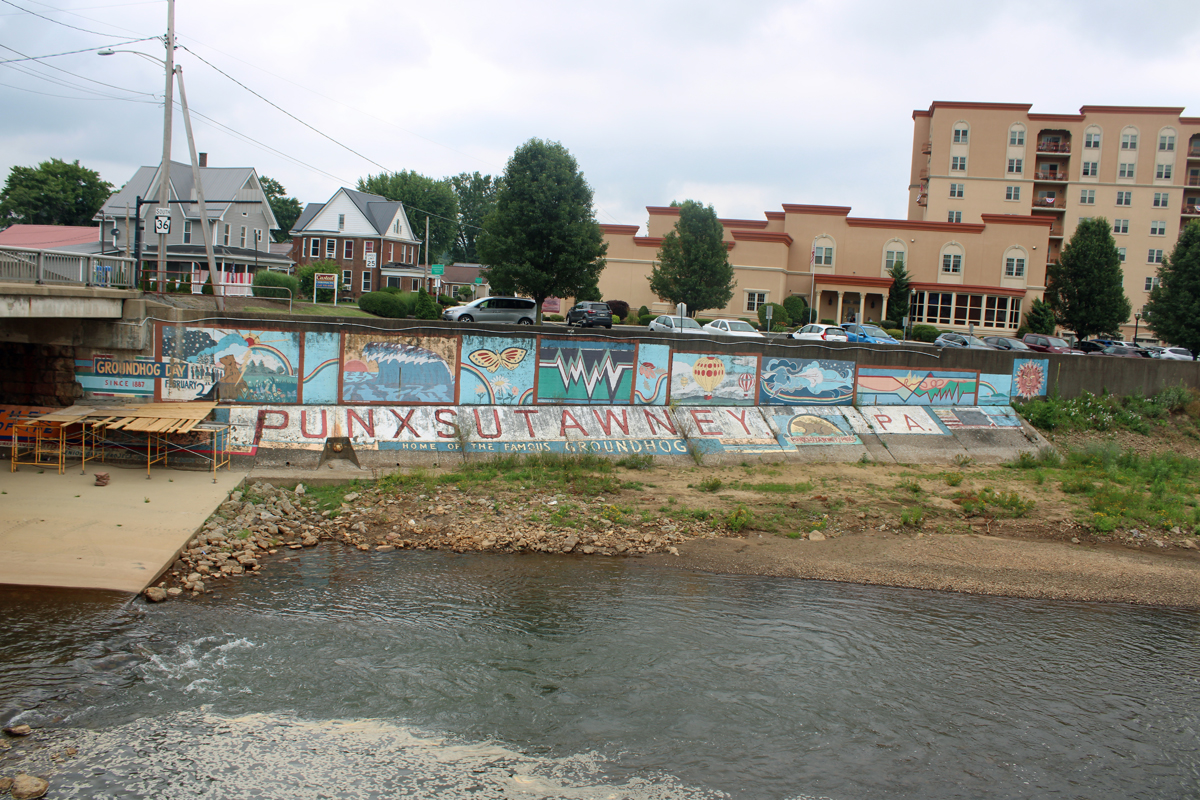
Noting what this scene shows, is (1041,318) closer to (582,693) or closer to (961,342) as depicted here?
(961,342)

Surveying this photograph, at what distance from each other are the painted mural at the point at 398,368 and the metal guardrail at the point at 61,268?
5.77 meters

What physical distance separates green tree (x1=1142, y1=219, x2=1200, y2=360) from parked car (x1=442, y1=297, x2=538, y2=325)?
40534 mm

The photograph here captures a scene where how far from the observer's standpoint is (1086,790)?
833cm

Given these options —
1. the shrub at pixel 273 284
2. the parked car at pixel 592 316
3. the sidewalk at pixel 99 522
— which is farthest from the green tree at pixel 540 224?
the sidewalk at pixel 99 522

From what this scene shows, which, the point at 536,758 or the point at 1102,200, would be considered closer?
the point at 536,758

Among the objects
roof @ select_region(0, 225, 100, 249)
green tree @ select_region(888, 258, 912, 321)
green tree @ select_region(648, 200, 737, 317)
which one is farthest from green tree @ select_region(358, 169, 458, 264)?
green tree @ select_region(888, 258, 912, 321)

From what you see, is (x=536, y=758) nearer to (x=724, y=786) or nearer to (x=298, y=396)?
(x=724, y=786)

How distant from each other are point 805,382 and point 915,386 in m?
4.25

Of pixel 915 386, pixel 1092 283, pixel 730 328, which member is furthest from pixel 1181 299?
pixel 915 386

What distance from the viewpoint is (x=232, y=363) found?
1914cm

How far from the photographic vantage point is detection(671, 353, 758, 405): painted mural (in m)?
23.3

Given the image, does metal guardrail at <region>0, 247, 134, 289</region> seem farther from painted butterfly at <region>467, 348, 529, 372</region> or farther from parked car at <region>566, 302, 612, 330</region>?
parked car at <region>566, 302, 612, 330</region>

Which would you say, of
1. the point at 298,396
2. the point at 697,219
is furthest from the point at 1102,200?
the point at 298,396

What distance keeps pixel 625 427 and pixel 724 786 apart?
569 inches
